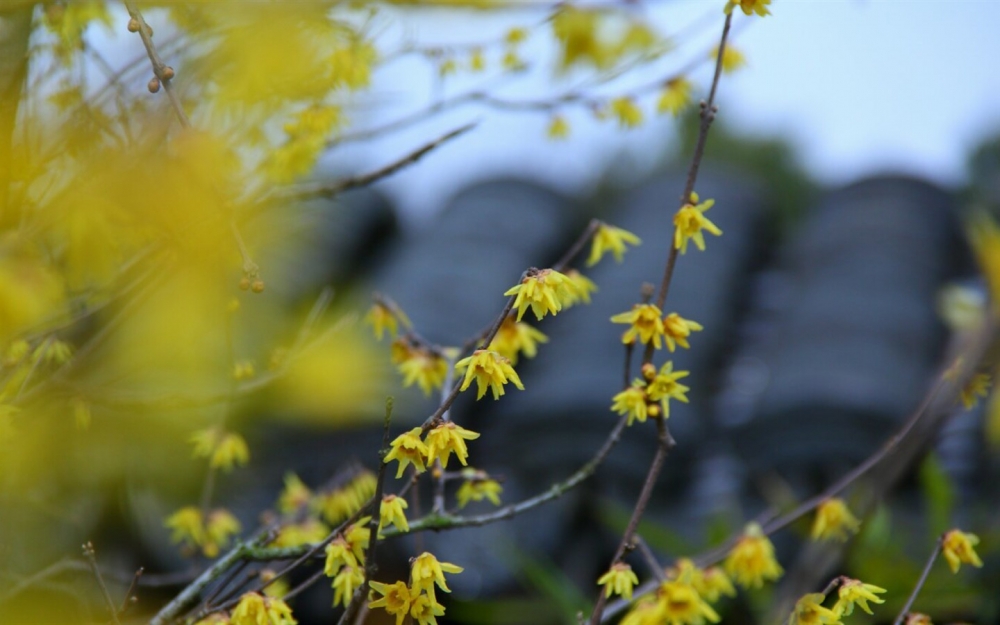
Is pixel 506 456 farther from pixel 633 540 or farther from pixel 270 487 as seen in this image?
pixel 633 540

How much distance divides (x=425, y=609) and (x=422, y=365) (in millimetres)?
401

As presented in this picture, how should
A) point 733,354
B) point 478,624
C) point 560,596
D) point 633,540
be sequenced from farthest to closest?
1. point 733,354
2. point 478,624
3. point 560,596
4. point 633,540

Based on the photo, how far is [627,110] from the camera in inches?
72.1

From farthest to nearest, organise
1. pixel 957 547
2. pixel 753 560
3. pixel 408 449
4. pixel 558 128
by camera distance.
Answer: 1. pixel 558 128
2. pixel 753 560
3. pixel 957 547
4. pixel 408 449

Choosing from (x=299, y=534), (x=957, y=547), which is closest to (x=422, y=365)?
(x=299, y=534)

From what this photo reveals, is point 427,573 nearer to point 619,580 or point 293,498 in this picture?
point 619,580

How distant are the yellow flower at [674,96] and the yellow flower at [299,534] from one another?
92 centimetres

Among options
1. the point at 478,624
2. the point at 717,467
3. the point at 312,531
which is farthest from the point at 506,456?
the point at 312,531

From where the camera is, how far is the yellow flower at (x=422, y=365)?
4.57 ft

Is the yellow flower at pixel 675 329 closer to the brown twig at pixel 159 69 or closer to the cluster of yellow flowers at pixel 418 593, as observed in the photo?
the cluster of yellow flowers at pixel 418 593

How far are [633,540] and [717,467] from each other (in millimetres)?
3037

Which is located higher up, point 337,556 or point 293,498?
point 337,556

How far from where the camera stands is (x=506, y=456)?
392 cm

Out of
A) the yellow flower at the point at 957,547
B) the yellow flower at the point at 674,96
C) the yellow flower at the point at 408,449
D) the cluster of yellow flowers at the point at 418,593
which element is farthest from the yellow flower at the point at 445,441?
the yellow flower at the point at 674,96
